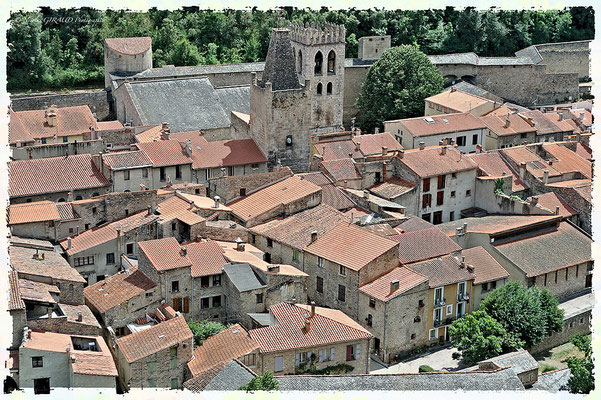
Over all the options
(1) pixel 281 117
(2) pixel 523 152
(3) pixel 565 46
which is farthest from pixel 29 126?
(3) pixel 565 46

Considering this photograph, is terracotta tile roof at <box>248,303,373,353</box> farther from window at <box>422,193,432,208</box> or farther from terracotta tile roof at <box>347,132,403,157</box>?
terracotta tile roof at <box>347,132,403,157</box>

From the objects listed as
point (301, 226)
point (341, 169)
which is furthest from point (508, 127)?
point (301, 226)

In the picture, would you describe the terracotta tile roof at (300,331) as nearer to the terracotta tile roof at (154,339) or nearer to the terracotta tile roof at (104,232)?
the terracotta tile roof at (154,339)

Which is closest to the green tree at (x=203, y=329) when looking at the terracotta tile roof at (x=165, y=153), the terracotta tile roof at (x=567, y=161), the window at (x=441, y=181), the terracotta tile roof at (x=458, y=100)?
the terracotta tile roof at (x=165, y=153)

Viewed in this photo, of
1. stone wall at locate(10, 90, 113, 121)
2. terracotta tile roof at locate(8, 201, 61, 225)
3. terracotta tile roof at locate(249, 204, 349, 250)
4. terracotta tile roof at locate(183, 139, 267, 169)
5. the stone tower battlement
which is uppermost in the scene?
the stone tower battlement

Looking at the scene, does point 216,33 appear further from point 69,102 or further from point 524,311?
point 524,311

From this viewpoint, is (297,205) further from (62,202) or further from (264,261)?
(62,202)

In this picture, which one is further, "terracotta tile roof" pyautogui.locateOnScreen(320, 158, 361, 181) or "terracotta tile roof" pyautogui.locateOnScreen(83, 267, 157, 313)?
"terracotta tile roof" pyautogui.locateOnScreen(320, 158, 361, 181)

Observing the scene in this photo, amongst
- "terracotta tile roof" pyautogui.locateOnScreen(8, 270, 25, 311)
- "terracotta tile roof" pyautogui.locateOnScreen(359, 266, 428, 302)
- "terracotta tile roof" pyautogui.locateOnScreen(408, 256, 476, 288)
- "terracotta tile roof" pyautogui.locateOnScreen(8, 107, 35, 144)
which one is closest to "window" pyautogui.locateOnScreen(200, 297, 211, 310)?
"terracotta tile roof" pyautogui.locateOnScreen(359, 266, 428, 302)
